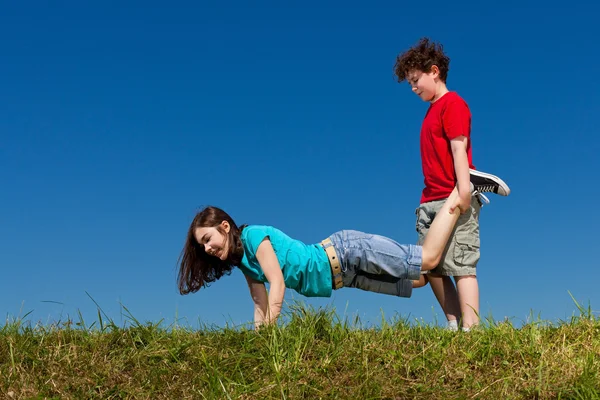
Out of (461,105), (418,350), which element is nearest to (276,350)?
(418,350)

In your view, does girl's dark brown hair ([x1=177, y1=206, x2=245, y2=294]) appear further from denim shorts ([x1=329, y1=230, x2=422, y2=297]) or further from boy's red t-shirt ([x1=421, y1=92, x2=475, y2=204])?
boy's red t-shirt ([x1=421, y1=92, x2=475, y2=204])

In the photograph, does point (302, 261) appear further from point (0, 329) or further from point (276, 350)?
point (0, 329)

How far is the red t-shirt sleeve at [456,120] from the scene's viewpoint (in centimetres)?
621

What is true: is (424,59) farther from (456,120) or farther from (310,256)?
(310,256)

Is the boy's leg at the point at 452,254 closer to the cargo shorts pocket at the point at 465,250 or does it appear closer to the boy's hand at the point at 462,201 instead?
the cargo shorts pocket at the point at 465,250

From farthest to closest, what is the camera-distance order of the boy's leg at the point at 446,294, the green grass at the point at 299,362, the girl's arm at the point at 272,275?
the boy's leg at the point at 446,294, the girl's arm at the point at 272,275, the green grass at the point at 299,362

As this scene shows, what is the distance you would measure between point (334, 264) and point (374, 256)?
40cm

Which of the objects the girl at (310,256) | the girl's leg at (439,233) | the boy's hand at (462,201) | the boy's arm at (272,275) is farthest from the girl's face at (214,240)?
the boy's hand at (462,201)

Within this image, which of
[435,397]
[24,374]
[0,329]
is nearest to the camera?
[435,397]

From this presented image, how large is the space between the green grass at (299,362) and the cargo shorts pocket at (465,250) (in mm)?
946

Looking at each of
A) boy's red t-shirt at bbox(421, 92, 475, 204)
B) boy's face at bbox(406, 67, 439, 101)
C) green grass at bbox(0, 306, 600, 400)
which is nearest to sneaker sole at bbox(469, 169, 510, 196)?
boy's red t-shirt at bbox(421, 92, 475, 204)

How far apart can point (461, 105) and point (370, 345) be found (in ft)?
9.02

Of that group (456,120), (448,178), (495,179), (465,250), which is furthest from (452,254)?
(456,120)

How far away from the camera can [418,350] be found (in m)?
4.86
